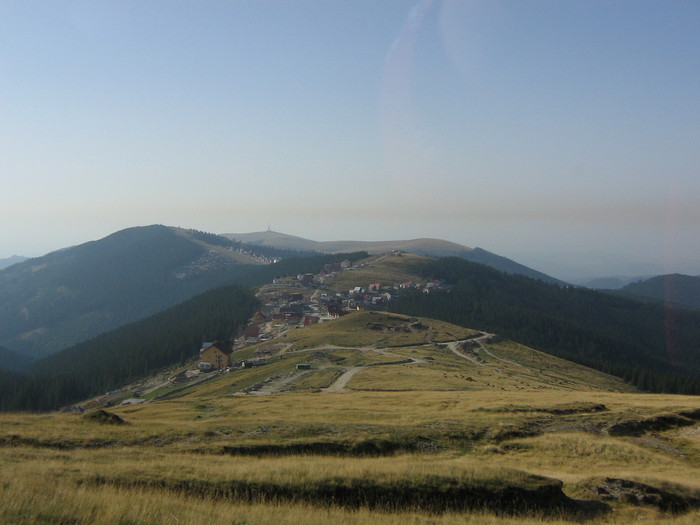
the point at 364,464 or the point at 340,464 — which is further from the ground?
the point at 340,464

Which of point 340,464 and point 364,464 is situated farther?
point 364,464

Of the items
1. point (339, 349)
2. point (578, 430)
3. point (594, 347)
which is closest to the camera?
point (578, 430)

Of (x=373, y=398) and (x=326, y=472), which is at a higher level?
(x=326, y=472)

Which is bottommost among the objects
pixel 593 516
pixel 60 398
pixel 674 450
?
pixel 60 398

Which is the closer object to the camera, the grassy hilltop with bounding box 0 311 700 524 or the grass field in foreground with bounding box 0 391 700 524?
the grass field in foreground with bounding box 0 391 700 524

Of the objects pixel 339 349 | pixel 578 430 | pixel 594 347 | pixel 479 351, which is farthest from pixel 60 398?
pixel 594 347

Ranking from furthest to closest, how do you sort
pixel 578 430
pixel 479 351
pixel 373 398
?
1. pixel 479 351
2. pixel 373 398
3. pixel 578 430

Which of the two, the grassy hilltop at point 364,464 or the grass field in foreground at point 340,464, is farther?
the grassy hilltop at point 364,464

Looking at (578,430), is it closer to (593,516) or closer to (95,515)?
(593,516)
